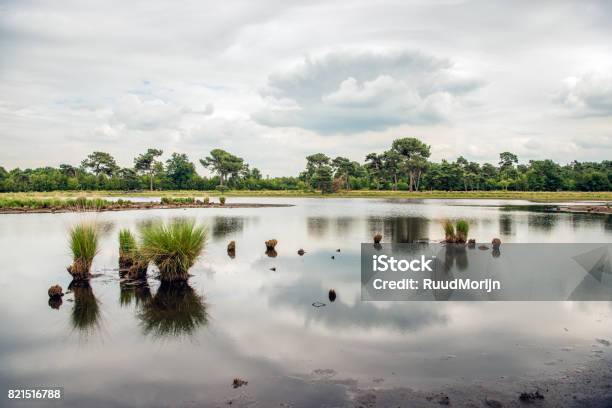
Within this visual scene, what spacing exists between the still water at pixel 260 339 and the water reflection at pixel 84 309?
0.04 meters

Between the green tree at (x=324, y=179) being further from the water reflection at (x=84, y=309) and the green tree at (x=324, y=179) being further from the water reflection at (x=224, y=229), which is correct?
the water reflection at (x=84, y=309)

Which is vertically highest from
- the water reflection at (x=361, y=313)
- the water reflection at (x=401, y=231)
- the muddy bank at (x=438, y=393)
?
the water reflection at (x=401, y=231)

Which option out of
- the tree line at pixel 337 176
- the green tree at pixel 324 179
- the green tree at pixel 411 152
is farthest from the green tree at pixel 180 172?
the green tree at pixel 411 152

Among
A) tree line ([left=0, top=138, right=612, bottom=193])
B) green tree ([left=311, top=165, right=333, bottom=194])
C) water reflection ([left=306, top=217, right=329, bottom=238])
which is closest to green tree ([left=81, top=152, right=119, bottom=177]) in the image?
tree line ([left=0, top=138, right=612, bottom=193])

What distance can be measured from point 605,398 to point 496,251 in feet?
46.5

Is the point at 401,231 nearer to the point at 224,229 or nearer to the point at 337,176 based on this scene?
the point at 224,229

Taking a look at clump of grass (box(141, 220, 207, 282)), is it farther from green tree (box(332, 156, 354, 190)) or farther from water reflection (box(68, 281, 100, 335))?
green tree (box(332, 156, 354, 190))

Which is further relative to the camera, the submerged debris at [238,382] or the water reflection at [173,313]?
the water reflection at [173,313]

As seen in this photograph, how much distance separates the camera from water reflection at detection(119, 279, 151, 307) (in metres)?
11.3

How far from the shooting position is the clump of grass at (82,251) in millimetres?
13625

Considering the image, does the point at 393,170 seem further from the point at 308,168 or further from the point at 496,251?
the point at 496,251

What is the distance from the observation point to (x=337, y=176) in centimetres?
12031

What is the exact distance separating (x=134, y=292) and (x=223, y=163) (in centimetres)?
11675

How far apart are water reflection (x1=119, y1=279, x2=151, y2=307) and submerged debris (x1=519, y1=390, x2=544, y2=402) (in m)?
8.64
